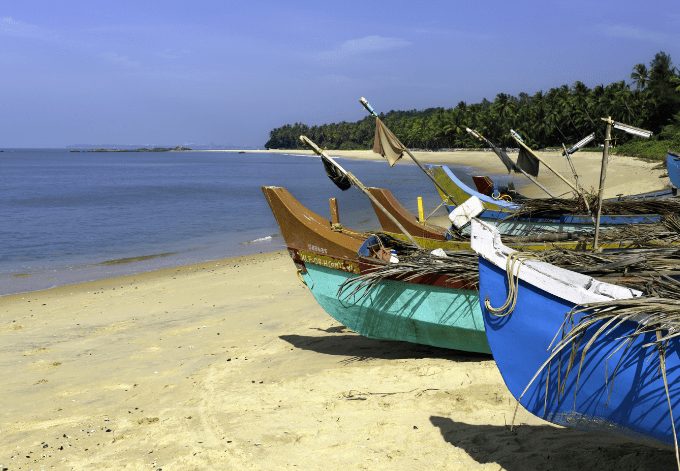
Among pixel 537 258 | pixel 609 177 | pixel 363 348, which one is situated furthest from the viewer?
pixel 609 177

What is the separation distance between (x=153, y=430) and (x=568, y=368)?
3.54m

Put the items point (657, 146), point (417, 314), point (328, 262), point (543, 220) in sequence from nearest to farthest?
point (417, 314)
point (328, 262)
point (543, 220)
point (657, 146)

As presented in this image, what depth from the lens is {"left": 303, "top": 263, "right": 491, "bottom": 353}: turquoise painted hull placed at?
6.58 metres

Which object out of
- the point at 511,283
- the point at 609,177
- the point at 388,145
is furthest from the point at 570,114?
the point at 511,283

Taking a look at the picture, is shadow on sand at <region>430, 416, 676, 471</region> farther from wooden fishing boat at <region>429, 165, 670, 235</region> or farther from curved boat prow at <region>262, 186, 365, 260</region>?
wooden fishing boat at <region>429, 165, 670, 235</region>

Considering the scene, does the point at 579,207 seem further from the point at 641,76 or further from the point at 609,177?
the point at 641,76

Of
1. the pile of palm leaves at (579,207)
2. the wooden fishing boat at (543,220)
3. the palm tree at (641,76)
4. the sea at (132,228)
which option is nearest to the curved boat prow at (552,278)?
the wooden fishing boat at (543,220)

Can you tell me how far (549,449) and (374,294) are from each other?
2568 mm

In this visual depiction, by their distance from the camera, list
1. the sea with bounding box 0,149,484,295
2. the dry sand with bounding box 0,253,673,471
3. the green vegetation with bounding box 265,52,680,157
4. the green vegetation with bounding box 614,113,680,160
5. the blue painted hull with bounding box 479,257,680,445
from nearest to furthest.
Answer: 1. the blue painted hull with bounding box 479,257,680,445
2. the dry sand with bounding box 0,253,673,471
3. the sea with bounding box 0,149,484,295
4. the green vegetation with bounding box 614,113,680,160
5. the green vegetation with bounding box 265,52,680,157

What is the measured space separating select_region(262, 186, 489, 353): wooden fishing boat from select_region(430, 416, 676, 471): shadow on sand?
1.45 meters

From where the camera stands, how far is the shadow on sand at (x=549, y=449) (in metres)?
4.38

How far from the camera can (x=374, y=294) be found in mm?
6934

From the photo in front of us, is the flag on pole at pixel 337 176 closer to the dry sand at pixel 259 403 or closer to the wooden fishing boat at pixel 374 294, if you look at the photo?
the wooden fishing boat at pixel 374 294

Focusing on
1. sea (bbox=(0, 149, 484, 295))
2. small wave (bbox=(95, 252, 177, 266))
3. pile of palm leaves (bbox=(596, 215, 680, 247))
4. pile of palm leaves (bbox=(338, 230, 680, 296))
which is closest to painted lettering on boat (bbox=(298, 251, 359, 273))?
pile of palm leaves (bbox=(338, 230, 680, 296))
